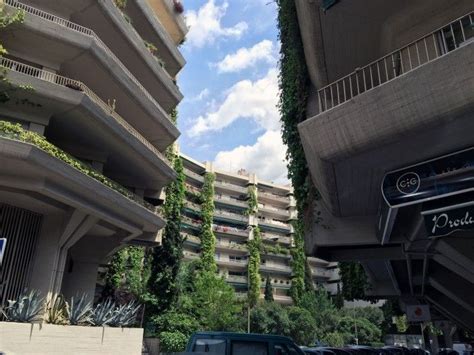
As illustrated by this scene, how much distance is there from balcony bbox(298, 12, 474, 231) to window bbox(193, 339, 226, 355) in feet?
14.5

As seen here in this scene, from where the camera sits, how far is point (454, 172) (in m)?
7.93

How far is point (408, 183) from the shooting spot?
8.67 meters

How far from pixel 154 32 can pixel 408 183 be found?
21.0 meters

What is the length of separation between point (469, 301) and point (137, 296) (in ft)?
78.7

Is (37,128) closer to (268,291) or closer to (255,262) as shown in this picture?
(268,291)

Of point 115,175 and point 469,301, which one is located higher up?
point 115,175

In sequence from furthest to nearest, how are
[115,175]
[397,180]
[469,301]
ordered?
[115,175], [469,301], [397,180]

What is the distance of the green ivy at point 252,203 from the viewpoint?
79062 millimetres

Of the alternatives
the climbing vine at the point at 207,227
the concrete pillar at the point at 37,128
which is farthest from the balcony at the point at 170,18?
the climbing vine at the point at 207,227

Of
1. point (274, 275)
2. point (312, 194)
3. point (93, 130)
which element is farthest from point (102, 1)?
point (274, 275)

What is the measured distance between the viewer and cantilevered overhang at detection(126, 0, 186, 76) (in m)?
23.9

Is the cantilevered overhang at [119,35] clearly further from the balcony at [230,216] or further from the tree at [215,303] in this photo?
the balcony at [230,216]

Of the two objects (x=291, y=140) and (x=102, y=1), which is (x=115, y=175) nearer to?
(x=102, y=1)

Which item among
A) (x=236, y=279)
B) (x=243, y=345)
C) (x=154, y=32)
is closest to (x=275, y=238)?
(x=236, y=279)
